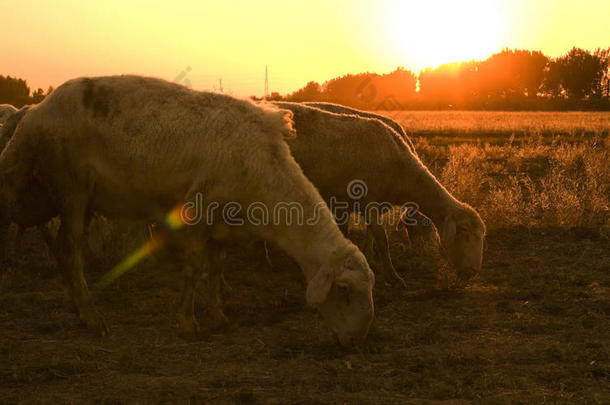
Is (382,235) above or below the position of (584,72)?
below

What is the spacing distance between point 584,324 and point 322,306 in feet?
8.77

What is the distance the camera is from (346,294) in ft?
17.0

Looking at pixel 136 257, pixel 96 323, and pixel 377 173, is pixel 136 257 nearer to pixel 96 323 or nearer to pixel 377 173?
pixel 96 323

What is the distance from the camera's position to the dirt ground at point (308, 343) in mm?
4641

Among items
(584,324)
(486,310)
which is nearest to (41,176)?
(486,310)

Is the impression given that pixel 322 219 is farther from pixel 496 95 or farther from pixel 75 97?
pixel 496 95

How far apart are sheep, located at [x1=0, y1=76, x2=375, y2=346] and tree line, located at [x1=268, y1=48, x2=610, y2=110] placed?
65.1 meters

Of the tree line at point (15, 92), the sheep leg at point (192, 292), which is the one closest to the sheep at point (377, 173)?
the sheep leg at point (192, 292)

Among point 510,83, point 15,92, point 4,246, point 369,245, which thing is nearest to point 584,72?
point 510,83

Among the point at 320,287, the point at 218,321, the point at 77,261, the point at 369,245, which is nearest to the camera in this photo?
the point at 320,287

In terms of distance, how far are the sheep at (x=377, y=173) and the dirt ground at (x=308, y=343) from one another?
59cm

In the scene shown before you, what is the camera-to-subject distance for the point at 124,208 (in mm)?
6004

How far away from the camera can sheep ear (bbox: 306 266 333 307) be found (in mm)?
5008

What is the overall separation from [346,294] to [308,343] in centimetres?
81
